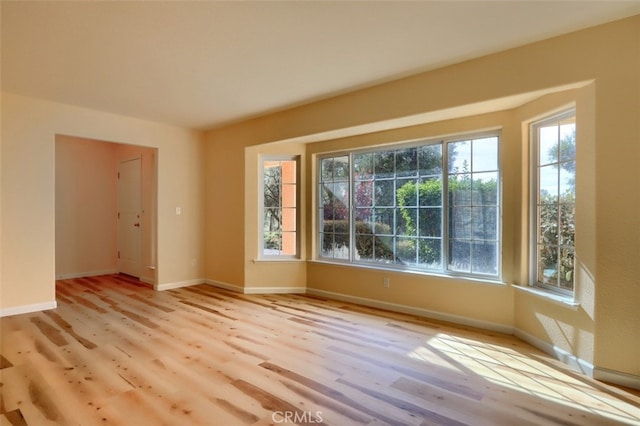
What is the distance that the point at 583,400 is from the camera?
7.20 feet

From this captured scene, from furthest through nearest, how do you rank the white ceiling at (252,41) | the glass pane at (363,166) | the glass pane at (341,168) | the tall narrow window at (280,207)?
the tall narrow window at (280,207) < the glass pane at (341,168) < the glass pane at (363,166) < the white ceiling at (252,41)

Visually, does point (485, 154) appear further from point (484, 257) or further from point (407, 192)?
point (484, 257)

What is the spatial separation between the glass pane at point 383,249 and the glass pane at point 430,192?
66 centimetres

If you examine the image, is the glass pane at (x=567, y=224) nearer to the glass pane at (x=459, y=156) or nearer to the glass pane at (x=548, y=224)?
the glass pane at (x=548, y=224)

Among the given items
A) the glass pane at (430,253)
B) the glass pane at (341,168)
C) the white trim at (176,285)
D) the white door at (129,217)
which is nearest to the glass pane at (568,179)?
the glass pane at (430,253)

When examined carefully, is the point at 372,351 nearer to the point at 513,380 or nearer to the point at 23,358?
the point at 513,380

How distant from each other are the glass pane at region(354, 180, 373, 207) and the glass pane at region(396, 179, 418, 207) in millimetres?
395

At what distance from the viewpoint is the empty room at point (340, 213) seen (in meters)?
2.28

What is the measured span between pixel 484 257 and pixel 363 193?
1.70 meters

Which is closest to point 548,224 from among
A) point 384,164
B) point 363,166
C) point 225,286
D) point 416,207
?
point 416,207

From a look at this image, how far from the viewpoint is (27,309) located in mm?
3982

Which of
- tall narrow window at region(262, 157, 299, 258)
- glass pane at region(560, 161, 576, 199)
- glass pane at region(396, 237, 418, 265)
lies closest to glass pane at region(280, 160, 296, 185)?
tall narrow window at region(262, 157, 299, 258)

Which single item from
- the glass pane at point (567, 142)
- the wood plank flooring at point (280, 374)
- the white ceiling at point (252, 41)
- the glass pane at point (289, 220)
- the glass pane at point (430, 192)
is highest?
the white ceiling at point (252, 41)

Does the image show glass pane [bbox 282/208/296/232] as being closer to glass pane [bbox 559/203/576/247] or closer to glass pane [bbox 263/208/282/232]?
glass pane [bbox 263/208/282/232]
